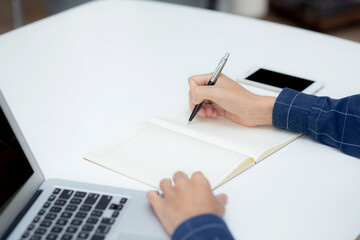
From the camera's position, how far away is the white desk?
73cm

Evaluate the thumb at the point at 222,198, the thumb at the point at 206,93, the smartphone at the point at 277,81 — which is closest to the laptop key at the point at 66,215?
the thumb at the point at 222,198

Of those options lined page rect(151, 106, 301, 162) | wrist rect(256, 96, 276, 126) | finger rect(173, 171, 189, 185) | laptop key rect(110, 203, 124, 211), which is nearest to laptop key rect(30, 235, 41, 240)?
laptop key rect(110, 203, 124, 211)

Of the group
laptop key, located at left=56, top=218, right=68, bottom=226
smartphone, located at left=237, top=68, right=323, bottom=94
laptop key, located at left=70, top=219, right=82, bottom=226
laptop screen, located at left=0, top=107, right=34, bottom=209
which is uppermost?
laptop screen, located at left=0, top=107, right=34, bottom=209

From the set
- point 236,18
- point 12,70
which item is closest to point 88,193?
point 12,70

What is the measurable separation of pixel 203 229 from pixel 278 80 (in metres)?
0.56

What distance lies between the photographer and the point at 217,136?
89 cm

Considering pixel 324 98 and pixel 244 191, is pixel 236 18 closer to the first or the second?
pixel 324 98

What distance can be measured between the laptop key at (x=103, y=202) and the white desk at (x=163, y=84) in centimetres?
6

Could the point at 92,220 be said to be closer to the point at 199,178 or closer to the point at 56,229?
the point at 56,229

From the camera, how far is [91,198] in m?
0.71

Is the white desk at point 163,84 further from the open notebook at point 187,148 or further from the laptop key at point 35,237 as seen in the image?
the laptop key at point 35,237

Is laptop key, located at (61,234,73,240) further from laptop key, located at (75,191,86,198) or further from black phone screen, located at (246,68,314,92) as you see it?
black phone screen, located at (246,68,314,92)

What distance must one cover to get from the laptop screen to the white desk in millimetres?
85

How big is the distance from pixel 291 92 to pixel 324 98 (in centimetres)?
7
